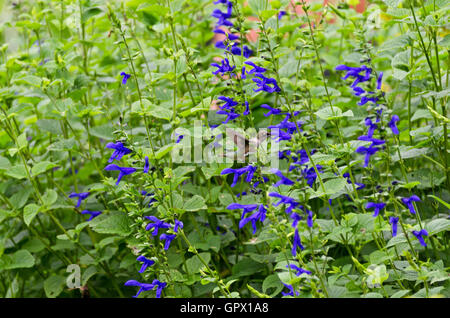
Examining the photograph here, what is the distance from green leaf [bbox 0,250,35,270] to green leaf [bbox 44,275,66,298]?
185 mm

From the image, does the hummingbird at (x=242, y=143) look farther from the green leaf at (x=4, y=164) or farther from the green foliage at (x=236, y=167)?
the green leaf at (x=4, y=164)

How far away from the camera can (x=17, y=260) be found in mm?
2373

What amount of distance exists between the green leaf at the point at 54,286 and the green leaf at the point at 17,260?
0.19m

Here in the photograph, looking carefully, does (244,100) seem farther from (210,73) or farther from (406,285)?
(406,285)

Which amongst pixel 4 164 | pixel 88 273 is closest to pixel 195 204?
pixel 88 273

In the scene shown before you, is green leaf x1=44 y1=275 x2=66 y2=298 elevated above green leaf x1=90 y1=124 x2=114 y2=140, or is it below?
below

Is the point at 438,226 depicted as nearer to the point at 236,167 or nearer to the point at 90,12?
the point at 236,167

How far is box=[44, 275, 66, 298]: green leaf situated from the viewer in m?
2.44

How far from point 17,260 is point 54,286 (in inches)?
8.4

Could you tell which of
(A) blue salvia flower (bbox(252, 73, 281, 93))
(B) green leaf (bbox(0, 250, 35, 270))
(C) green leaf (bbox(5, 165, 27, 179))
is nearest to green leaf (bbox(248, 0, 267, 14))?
(A) blue salvia flower (bbox(252, 73, 281, 93))

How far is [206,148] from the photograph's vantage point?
229cm

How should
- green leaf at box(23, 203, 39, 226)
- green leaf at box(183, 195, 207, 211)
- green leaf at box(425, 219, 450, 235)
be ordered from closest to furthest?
1. green leaf at box(425, 219, 450, 235)
2. green leaf at box(183, 195, 207, 211)
3. green leaf at box(23, 203, 39, 226)

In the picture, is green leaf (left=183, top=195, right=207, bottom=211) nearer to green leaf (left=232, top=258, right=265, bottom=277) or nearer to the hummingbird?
the hummingbird
